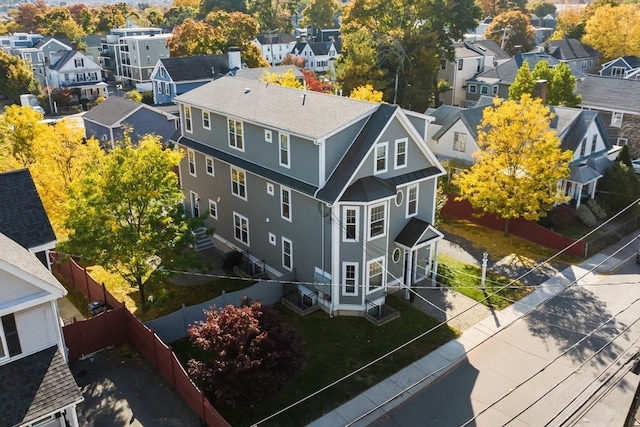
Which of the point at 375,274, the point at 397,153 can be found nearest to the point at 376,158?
the point at 397,153

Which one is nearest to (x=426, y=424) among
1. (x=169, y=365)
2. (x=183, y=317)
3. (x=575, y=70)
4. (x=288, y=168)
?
(x=169, y=365)

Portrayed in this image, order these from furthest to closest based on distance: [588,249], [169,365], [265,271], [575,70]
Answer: [575,70] < [588,249] < [265,271] < [169,365]

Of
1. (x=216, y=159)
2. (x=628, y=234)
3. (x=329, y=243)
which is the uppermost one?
(x=216, y=159)

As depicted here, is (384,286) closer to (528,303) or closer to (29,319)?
(528,303)

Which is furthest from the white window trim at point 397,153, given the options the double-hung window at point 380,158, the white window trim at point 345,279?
the white window trim at point 345,279

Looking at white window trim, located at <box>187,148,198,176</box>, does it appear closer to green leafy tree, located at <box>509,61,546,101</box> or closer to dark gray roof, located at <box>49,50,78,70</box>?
green leafy tree, located at <box>509,61,546,101</box>

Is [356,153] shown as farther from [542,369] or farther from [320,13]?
[320,13]
